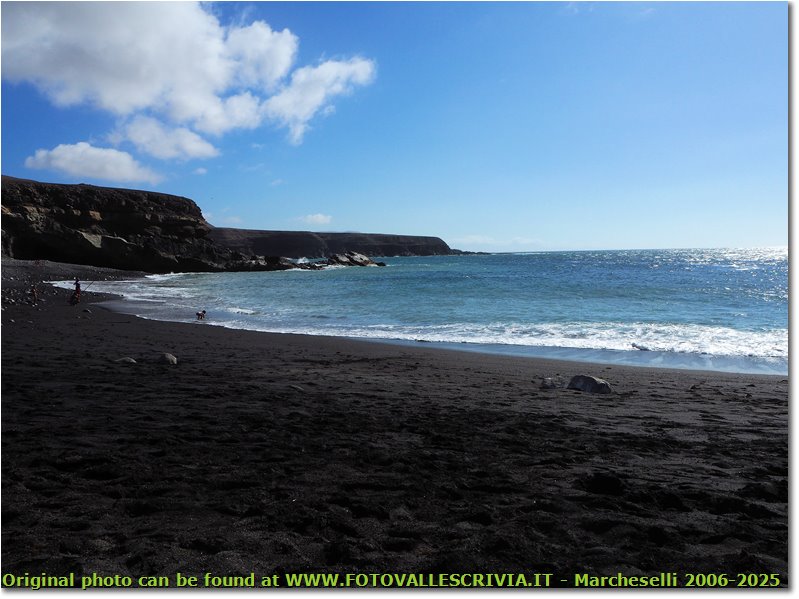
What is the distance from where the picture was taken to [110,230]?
194 feet

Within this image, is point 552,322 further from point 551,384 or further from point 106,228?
point 106,228

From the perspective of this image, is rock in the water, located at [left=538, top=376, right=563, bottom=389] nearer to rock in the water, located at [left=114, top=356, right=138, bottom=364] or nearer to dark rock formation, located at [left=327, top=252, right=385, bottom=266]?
rock in the water, located at [left=114, top=356, right=138, bottom=364]

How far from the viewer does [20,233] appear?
51.0 meters

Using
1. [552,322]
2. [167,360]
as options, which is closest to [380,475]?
[167,360]

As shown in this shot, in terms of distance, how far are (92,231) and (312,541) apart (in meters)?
64.3

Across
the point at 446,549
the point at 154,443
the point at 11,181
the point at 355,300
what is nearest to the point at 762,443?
the point at 446,549

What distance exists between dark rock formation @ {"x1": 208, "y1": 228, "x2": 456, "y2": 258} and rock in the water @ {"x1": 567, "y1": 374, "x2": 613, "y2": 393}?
359 ft

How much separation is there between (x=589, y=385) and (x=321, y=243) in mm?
148848

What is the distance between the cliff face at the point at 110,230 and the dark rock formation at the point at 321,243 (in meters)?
44.7

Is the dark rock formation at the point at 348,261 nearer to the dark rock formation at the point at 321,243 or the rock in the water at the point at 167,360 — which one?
the dark rock formation at the point at 321,243

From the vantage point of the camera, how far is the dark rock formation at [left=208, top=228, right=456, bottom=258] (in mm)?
136875

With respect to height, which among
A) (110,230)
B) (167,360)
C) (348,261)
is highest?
(110,230)

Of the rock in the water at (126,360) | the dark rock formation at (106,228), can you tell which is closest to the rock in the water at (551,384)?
the rock in the water at (126,360)

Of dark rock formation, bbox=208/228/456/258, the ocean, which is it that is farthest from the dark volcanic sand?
dark rock formation, bbox=208/228/456/258
